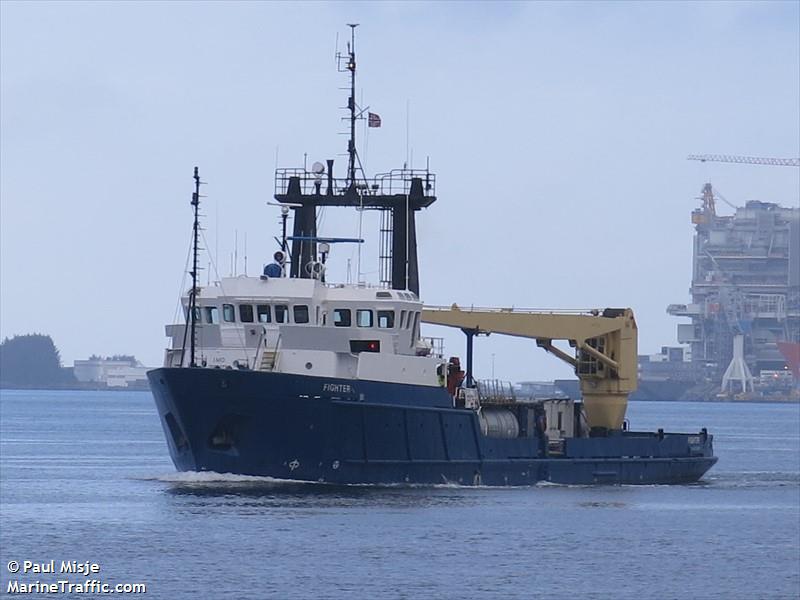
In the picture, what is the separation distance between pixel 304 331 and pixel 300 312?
0.71 meters

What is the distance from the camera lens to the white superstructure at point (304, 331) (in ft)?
153

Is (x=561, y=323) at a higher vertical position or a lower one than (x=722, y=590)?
higher

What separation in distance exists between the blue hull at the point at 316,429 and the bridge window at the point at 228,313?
2536mm

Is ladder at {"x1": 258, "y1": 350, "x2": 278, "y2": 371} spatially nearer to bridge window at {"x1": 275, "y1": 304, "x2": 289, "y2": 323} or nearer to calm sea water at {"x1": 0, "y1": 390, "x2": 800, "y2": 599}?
bridge window at {"x1": 275, "y1": 304, "x2": 289, "y2": 323}

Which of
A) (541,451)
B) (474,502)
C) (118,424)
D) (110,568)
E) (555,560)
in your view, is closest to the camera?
(110,568)

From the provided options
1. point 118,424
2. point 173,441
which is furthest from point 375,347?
point 118,424

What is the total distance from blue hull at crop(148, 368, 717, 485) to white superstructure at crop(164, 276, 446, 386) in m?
1.05

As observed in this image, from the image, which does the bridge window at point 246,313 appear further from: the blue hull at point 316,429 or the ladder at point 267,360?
the blue hull at point 316,429

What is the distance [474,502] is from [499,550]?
8408mm

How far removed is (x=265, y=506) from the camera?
139ft

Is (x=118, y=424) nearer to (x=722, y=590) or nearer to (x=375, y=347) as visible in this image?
(x=375, y=347)

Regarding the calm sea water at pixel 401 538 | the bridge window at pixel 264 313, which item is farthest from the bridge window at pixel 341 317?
the calm sea water at pixel 401 538

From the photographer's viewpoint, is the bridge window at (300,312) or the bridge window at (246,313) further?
the bridge window at (246,313)

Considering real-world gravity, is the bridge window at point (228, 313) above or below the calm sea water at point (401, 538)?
above
